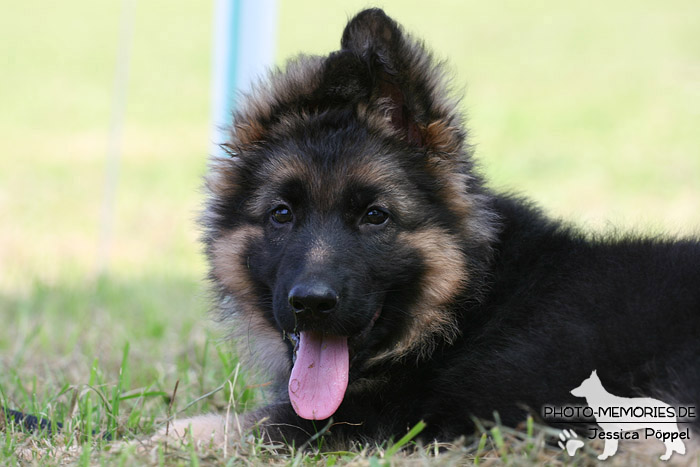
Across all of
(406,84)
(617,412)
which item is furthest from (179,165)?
(617,412)

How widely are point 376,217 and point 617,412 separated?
138 centimetres

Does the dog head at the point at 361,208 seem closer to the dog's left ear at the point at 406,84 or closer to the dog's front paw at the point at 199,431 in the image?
the dog's left ear at the point at 406,84

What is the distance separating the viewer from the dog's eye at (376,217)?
3766 mm

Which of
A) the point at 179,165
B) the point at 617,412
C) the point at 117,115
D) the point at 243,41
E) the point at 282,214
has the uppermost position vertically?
the point at 243,41

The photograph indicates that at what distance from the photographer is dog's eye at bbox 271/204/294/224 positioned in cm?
388

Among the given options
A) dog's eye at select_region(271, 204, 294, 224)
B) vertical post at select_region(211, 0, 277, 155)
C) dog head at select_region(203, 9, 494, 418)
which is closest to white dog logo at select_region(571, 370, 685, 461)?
dog head at select_region(203, 9, 494, 418)

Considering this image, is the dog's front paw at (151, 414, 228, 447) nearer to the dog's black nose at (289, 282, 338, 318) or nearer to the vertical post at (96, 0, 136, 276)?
the dog's black nose at (289, 282, 338, 318)

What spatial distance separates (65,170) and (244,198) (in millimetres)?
12412

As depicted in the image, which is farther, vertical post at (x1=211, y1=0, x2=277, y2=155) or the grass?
vertical post at (x1=211, y1=0, x2=277, y2=155)

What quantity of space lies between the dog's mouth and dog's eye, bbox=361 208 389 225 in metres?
0.41

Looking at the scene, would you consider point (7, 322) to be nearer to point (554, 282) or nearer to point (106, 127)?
point (554, 282)

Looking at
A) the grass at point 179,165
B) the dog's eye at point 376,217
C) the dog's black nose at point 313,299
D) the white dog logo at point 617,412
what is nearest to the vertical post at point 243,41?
the grass at point 179,165

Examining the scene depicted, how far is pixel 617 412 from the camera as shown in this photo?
3043mm

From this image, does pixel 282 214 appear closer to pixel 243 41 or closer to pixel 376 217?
pixel 376 217
